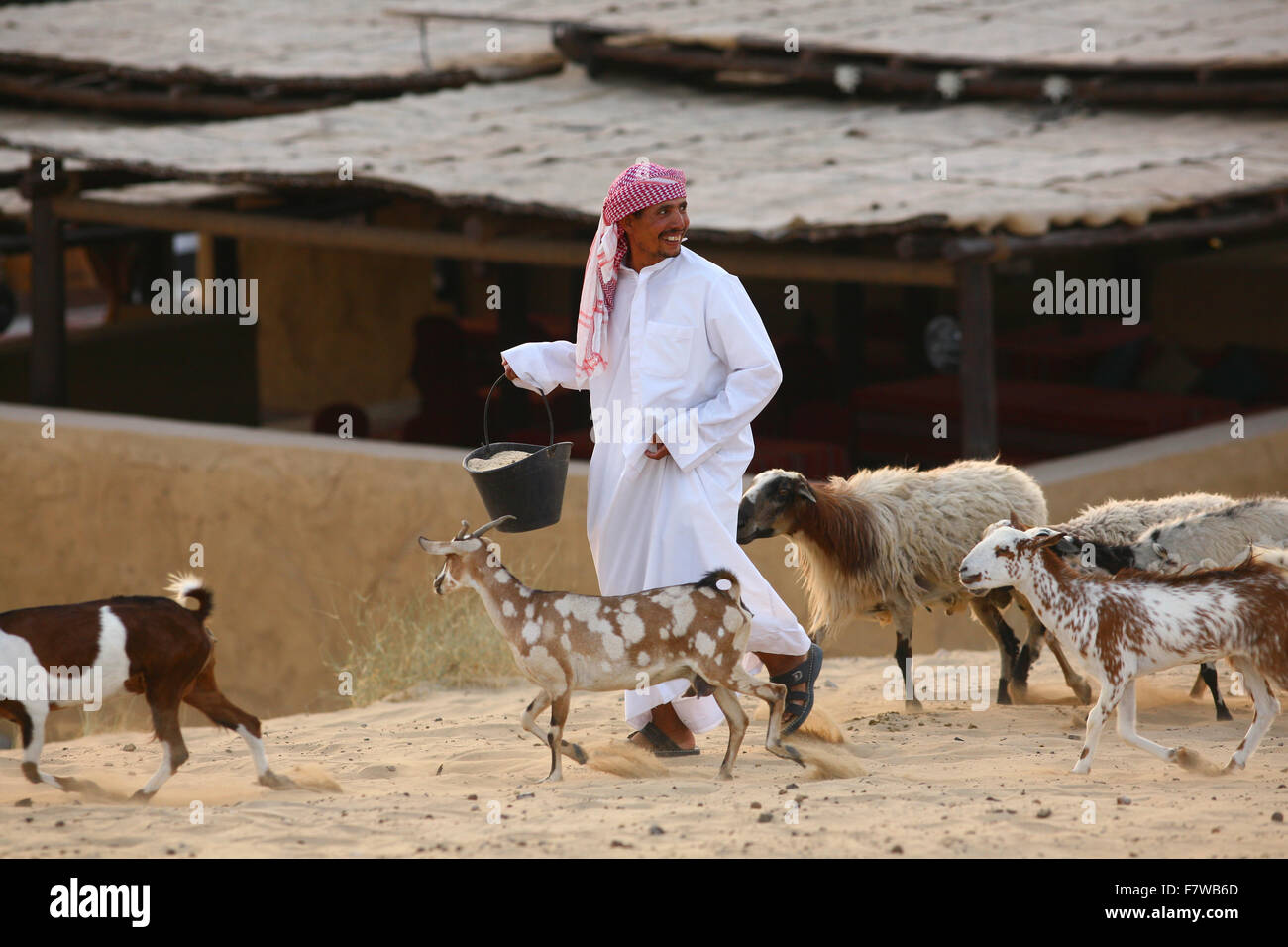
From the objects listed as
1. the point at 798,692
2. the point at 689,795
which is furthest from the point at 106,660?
the point at 798,692

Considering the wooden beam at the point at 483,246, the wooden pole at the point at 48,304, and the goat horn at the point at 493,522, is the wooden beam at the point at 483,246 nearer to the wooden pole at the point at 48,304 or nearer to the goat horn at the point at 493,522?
the wooden pole at the point at 48,304

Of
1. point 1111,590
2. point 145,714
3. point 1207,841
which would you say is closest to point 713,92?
point 145,714

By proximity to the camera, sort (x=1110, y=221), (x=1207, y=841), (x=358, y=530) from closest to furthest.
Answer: (x=1207, y=841) → (x=1110, y=221) → (x=358, y=530)

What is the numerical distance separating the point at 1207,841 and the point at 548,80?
951 cm

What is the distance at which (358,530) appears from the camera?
954 cm

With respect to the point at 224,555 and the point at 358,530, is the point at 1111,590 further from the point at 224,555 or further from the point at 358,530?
the point at 224,555

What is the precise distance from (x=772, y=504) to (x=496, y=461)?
1343mm

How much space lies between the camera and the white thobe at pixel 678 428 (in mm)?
5309

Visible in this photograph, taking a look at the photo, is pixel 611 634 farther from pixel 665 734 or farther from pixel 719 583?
pixel 665 734

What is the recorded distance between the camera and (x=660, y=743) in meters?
5.68

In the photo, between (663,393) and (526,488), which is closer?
(526,488)

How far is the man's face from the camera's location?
5301mm

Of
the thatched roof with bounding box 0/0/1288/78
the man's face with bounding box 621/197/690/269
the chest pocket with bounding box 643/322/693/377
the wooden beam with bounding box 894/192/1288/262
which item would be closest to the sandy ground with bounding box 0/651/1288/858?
the chest pocket with bounding box 643/322/693/377

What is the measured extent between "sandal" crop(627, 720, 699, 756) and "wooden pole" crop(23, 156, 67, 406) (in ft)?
23.4
